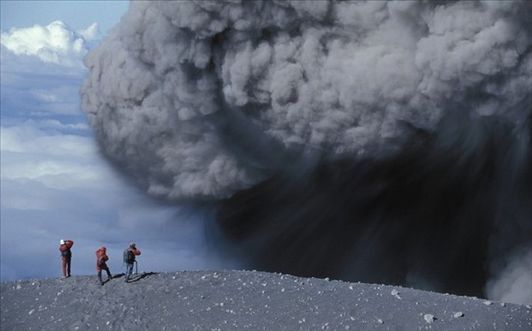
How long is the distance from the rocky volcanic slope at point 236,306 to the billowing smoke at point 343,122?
3007 mm

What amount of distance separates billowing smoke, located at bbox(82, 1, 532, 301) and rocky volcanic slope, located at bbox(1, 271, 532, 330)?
301 cm

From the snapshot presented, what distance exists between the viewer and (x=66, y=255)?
1376cm

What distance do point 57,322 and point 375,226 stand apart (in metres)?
7.80

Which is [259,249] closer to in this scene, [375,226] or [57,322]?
[375,226]

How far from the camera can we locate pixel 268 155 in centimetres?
1711

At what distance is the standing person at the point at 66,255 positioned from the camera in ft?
44.4

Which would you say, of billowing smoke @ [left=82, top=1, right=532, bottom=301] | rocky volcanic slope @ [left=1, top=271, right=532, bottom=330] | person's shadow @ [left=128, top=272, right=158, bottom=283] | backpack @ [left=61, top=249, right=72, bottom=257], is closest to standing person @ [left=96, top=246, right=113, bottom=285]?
rocky volcanic slope @ [left=1, top=271, right=532, bottom=330]

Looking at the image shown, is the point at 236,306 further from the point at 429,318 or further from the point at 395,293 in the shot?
the point at 429,318

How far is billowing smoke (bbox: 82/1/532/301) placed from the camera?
14.2m

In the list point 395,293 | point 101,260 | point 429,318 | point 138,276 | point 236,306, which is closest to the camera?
point 429,318

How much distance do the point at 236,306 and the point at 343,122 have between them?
387 centimetres

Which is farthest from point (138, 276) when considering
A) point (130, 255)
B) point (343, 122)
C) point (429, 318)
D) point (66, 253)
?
point (429, 318)

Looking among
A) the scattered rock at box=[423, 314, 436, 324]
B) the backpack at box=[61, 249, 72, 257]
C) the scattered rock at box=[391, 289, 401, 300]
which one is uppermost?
the backpack at box=[61, 249, 72, 257]

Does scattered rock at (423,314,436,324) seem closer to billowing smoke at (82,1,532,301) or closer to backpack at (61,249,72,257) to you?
billowing smoke at (82,1,532,301)
